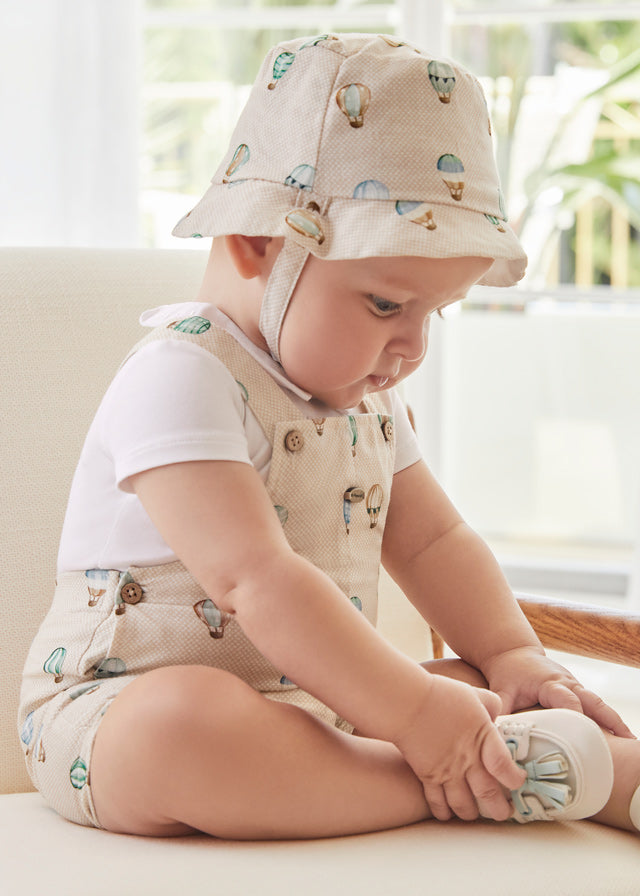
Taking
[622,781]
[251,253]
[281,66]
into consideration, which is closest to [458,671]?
[622,781]

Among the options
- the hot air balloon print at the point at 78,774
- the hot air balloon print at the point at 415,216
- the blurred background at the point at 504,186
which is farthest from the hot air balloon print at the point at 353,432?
the blurred background at the point at 504,186

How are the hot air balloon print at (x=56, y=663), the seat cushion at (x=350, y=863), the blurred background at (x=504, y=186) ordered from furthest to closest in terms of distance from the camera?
1. the blurred background at (x=504, y=186)
2. the hot air balloon print at (x=56, y=663)
3. the seat cushion at (x=350, y=863)

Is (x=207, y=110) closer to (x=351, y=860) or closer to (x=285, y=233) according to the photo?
(x=285, y=233)

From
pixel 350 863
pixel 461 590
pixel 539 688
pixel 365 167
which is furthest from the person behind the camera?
pixel 461 590

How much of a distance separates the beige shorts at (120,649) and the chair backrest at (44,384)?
0.15 metres

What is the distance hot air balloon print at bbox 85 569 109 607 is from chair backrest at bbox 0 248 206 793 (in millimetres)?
168

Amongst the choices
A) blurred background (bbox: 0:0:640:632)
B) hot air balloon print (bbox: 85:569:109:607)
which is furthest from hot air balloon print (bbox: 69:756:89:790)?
blurred background (bbox: 0:0:640:632)

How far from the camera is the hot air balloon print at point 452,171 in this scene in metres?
0.76

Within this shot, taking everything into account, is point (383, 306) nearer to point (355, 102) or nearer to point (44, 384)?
point (355, 102)

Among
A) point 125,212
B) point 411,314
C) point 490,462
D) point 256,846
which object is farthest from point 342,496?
point 490,462

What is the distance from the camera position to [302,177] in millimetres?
756

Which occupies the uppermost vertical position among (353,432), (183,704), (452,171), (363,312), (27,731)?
(452,171)

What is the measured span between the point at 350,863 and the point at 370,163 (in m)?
0.48

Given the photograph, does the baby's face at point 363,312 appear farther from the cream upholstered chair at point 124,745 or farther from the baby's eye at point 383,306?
the cream upholstered chair at point 124,745
